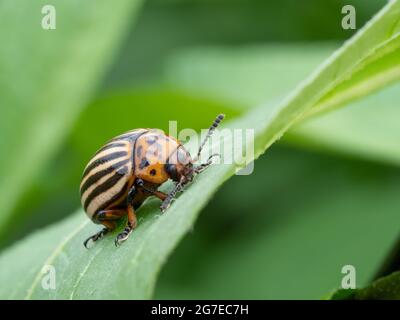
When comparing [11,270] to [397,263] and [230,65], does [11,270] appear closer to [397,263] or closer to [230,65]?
[397,263]

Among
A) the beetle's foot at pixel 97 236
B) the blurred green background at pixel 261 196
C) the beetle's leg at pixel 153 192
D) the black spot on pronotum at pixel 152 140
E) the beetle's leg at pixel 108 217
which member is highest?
the blurred green background at pixel 261 196

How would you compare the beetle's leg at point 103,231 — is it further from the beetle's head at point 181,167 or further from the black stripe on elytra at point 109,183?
the beetle's head at point 181,167

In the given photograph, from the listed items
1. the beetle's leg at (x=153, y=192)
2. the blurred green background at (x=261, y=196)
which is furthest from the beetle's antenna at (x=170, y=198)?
the blurred green background at (x=261, y=196)

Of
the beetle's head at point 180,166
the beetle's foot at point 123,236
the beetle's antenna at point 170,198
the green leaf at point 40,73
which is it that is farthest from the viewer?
the green leaf at point 40,73

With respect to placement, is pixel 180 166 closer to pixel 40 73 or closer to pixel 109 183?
pixel 109 183

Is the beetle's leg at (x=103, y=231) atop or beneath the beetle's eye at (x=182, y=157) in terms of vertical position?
beneath

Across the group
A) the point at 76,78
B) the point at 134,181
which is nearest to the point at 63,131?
the point at 76,78
